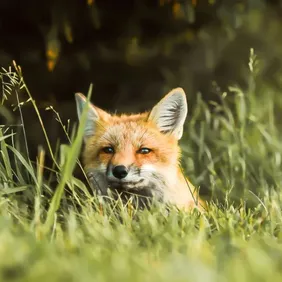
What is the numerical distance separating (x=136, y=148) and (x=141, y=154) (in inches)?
1.6

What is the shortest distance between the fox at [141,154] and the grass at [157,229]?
5.4 inches

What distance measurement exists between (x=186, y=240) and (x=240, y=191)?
194 centimetres

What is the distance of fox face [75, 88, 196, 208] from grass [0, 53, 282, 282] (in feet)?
0.46

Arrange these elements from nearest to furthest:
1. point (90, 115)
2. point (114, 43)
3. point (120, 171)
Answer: point (120, 171), point (90, 115), point (114, 43)

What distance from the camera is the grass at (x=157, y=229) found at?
251 cm

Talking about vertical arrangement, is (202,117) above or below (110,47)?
below

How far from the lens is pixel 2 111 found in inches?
202

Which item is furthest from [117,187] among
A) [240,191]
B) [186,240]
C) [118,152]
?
[240,191]

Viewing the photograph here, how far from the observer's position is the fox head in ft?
12.9

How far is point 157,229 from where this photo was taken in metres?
3.38

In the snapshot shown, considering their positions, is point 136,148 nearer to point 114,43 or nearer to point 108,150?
point 108,150

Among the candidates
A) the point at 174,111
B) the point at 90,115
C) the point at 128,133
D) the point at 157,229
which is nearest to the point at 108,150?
the point at 128,133

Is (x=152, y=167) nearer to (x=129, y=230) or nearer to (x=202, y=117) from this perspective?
(x=129, y=230)

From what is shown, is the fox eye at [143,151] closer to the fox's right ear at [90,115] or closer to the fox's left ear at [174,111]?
the fox's left ear at [174,111]
